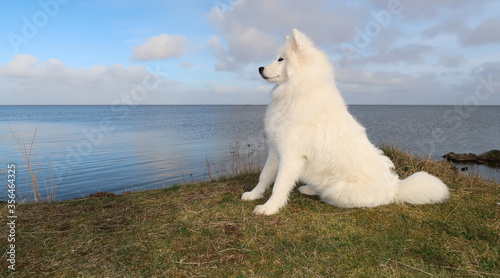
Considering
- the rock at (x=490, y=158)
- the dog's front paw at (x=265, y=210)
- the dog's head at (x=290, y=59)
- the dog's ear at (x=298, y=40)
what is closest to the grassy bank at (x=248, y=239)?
the dog's front paw at (x=265, y=210)

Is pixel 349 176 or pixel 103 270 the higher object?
pixel 349 176

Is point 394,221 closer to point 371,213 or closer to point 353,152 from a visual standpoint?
point 371,213

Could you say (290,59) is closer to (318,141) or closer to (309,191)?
(318,141)

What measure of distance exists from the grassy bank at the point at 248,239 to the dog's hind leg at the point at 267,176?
0.47 ft

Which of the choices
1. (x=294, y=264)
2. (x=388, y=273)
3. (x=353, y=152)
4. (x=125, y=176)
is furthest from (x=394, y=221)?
(x=125, y=176)

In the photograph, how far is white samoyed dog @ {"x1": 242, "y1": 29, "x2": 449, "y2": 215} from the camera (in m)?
3.72

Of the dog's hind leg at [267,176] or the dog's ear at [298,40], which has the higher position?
the dog's ear at [298,40]

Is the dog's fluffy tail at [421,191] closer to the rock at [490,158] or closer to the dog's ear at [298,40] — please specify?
the dog's ear at [298,40]

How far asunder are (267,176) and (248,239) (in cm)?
147

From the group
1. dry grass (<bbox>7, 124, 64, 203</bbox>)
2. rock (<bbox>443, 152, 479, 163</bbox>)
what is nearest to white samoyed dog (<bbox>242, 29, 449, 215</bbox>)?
dry grass (<bbox>7, 124, 64, 203</bbox>)

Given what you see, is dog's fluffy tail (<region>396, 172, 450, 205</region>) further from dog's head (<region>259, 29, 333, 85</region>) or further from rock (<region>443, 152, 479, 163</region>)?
rock (<region>443, 152, 479, 163</region>)

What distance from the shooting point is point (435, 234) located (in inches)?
126

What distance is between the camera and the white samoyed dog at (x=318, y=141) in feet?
12.2

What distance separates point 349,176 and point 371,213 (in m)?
0.57
